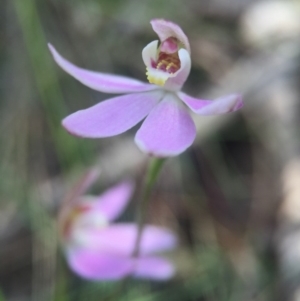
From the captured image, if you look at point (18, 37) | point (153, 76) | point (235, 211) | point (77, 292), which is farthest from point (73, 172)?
point (153, 76)

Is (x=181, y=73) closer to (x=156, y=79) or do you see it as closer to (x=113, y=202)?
(x=156, y=79)

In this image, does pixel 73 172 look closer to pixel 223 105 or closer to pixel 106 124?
pixel 106 124

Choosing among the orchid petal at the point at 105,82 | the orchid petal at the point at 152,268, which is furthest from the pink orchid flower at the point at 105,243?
the orchid petal at the point at 105,82

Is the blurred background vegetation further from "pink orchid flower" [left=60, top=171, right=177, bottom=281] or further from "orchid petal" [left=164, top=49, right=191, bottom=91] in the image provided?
"orchid petal" [left=164, top=49, right=191, bottom=91]

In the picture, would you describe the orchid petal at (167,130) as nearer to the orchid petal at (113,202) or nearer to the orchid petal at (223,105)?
the orchid petal at (223,105)

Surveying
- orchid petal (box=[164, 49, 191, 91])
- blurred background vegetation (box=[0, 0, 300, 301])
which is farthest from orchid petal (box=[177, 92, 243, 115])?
blurred background vegetation (box=[0, 0, 300, 301])

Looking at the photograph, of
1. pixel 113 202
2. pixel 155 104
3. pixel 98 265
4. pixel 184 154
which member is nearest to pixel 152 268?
pixel 98 265
